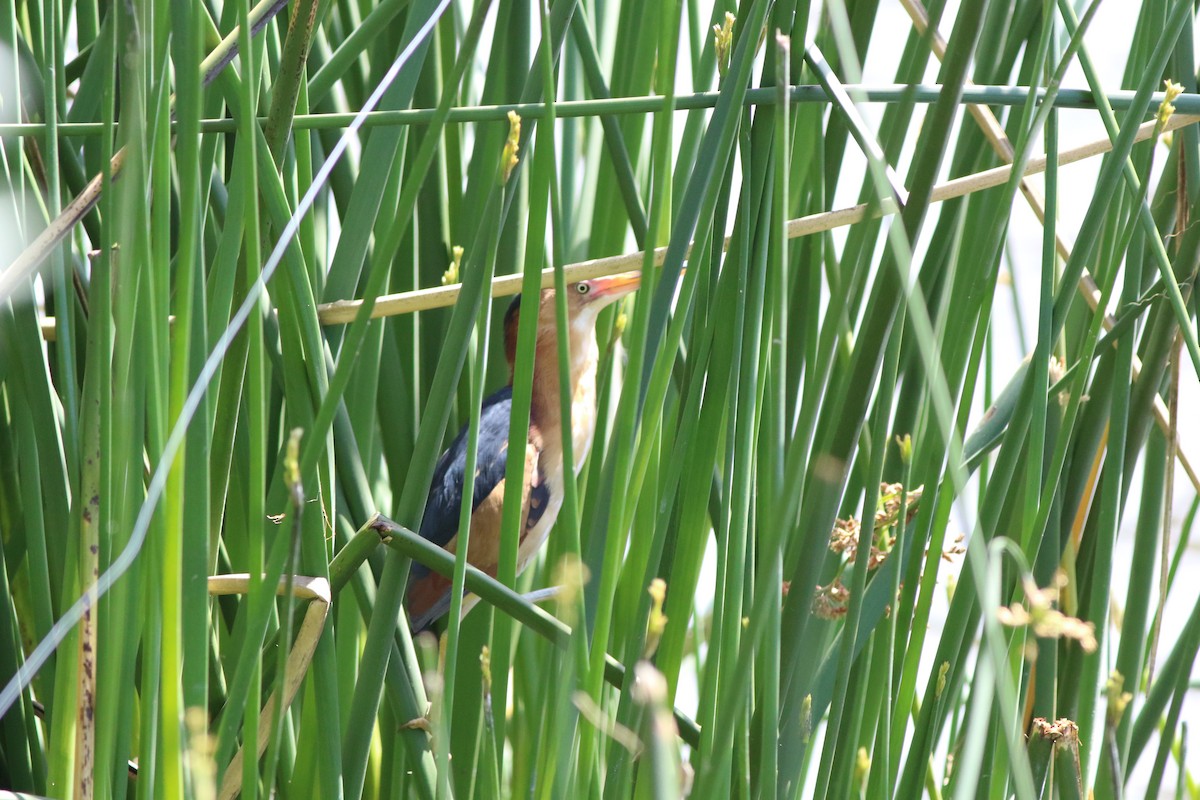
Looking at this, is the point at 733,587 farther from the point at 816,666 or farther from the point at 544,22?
the point at 544,22

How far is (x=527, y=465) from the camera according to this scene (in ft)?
5.81

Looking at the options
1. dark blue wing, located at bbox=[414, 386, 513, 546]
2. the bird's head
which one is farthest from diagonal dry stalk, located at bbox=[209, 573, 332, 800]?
the bird's head

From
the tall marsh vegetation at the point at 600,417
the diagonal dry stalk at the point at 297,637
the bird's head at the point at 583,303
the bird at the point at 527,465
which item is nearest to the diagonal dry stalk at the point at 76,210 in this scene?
the tall marsh vegetation at the point at 600,417

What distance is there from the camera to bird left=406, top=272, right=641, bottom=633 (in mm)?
1628

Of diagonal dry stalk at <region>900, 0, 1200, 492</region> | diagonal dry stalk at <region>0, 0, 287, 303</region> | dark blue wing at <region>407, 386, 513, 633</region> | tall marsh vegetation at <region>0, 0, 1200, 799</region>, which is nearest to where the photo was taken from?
tall marsh vegetation at <region>0, 0, 1200, 799</region>

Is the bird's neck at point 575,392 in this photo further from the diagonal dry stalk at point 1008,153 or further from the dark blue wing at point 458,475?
the diagonal dry stalk at point 1008,153

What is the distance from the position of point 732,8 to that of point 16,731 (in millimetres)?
758

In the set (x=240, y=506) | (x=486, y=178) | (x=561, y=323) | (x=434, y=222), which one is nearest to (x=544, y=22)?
(x=561, y=323)

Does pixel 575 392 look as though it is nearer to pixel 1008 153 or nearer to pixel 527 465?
pixel 527 465

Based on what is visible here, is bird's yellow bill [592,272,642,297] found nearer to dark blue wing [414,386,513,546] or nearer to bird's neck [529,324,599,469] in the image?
bird's neck [529,324,599,469]

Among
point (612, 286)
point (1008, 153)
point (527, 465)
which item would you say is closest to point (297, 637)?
point (1008, 153)

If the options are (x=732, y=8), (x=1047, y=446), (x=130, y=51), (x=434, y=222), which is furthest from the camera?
(x=434, y=222)

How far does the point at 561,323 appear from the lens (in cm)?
58

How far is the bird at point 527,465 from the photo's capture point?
5.34 ft
